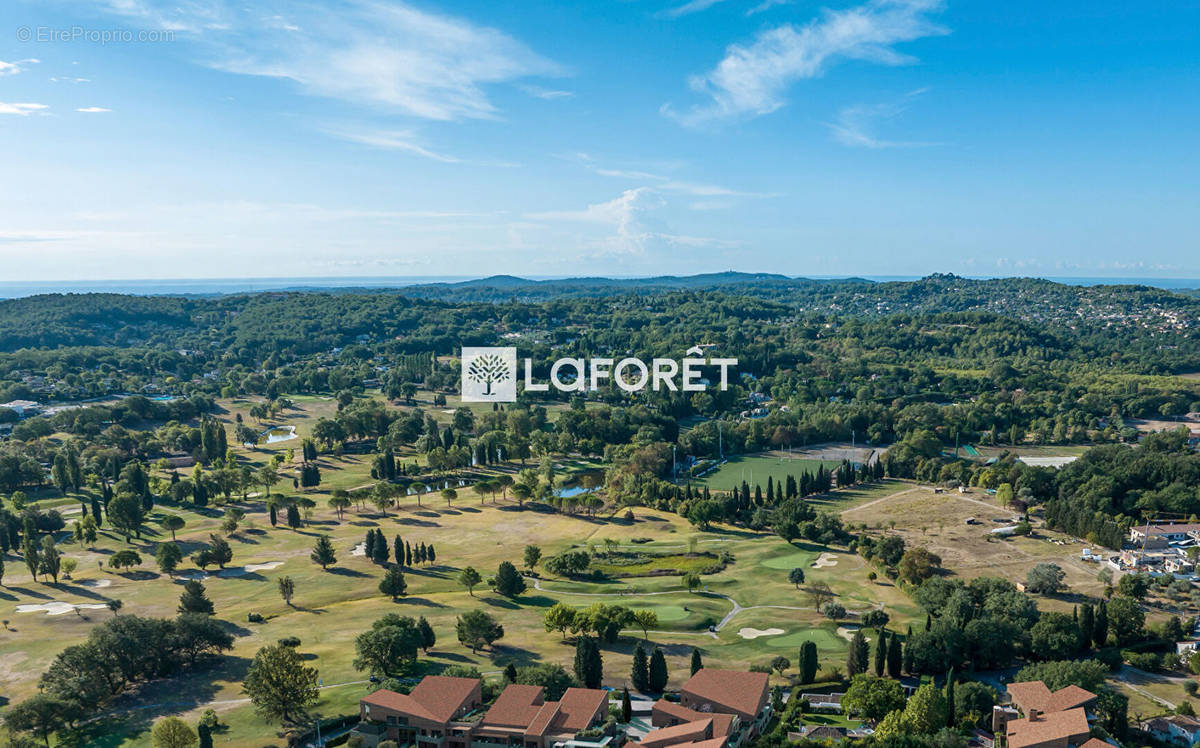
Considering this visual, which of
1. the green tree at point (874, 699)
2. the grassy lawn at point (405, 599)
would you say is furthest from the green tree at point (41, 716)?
the green tree at point (874, 699)

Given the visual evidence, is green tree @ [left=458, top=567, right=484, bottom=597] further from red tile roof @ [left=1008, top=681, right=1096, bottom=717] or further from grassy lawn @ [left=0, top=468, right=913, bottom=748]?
red tile roof @ [left=1008, top=681, right=1096, bottom=717]

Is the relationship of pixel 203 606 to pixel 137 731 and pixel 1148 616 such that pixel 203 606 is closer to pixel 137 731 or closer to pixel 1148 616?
pixel 137 731

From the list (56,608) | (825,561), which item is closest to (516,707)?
(825,561)

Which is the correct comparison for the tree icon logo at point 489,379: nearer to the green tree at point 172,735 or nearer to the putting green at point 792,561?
the putting green at point 792,561

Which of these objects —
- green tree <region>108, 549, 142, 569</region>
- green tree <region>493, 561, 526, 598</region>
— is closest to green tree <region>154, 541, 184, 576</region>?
green tree <region>108, 549, 142, 569</region>

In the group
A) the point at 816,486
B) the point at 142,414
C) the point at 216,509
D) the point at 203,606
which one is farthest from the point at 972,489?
the point at 142,414

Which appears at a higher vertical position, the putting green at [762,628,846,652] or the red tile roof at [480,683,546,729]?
the red tile roof at [480,683,546,729]
